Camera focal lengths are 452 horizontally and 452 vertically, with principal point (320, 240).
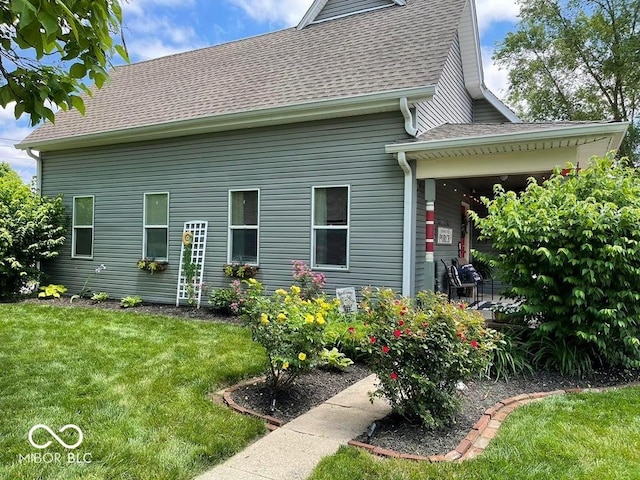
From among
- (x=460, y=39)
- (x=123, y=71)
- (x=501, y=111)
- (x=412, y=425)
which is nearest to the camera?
(x=412, y=425)

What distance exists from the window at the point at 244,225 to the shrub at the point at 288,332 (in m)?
4.23

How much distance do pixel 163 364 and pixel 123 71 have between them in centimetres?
1051

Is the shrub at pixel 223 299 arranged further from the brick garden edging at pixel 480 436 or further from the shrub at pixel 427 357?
the brick garden edging at pixel 480 436

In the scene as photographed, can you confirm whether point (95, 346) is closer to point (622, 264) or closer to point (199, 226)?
point (199, 226)

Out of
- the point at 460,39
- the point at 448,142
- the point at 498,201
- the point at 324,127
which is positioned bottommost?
the point at 498,201

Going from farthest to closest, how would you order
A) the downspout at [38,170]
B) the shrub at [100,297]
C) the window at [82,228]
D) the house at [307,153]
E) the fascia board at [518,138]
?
1. the downspout at [38,170]
2. the window at [82,228]
3. the shrub at [100,297]
4. the house at [307,153]
5. the fascia board at [518,138]

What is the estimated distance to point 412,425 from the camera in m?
3.25

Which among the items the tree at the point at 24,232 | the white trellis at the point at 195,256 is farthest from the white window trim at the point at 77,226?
the white trellis at the point at 195,256

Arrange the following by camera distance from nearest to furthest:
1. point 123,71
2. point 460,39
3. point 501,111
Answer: point 460,39
point 501,111
point 123,71

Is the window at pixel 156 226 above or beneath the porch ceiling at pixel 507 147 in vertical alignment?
beneath

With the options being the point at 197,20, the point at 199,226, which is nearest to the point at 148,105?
the point at 199,226

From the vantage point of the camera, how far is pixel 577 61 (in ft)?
59.5

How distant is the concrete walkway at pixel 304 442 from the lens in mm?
2625

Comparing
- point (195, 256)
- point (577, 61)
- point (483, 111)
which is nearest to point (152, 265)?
point (195, 256)
